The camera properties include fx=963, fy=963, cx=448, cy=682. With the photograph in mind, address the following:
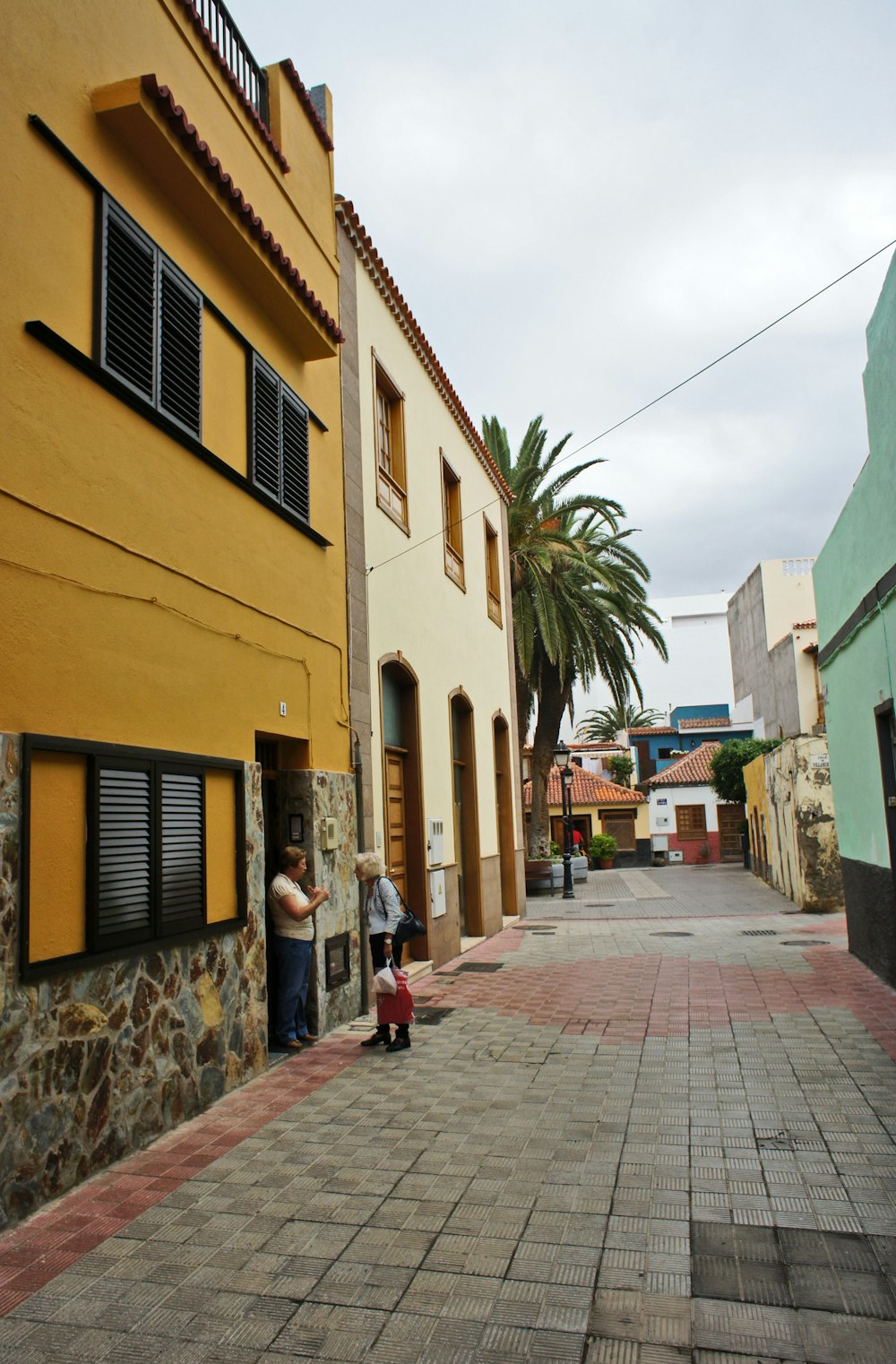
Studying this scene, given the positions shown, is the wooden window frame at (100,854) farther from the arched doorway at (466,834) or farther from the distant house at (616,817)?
the distant house at (616,817)

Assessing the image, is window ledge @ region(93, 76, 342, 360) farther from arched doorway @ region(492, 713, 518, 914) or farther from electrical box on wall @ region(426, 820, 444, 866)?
arched doorway @ region(492, 713, 518, 914)

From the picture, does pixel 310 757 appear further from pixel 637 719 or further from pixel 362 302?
pixel 637 719

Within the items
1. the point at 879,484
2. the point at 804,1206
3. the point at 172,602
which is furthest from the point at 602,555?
the point at 804,1206

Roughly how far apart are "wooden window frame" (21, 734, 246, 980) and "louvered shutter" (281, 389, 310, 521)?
270 cm

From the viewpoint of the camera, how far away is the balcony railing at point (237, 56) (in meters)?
7.70

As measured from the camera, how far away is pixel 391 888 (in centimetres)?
780

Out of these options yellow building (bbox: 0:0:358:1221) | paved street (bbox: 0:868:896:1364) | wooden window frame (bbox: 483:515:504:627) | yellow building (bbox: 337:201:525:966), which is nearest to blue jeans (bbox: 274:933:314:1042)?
paved street (bbox: 0:868:896:1364)

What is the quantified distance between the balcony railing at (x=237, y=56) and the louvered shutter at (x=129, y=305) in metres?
2.53

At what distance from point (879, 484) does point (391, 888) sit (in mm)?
5633

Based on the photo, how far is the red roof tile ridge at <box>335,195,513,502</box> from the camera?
33.4 feet

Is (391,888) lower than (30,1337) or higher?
higher

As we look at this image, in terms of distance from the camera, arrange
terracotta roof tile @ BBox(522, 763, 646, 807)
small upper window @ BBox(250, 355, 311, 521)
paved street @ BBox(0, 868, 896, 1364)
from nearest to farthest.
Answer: paved street @ BBox(0, 868, 896, 1364)
small upper window @ BBox(250, 355, 311, 521)
terracotta roof tile @ BBox(522, 763, 646, 807)

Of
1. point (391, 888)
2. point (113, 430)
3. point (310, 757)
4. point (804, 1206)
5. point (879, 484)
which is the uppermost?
point (879, 484)

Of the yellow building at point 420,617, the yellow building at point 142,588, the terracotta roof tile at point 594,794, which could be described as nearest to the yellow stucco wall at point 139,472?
the yellow building at point 142,588
